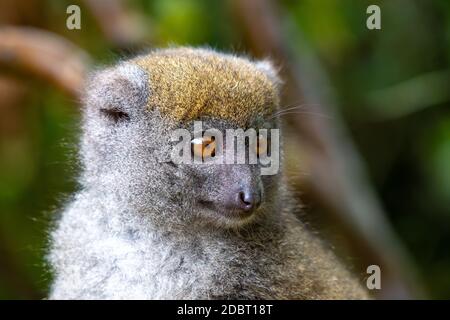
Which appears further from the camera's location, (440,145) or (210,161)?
(440,145)

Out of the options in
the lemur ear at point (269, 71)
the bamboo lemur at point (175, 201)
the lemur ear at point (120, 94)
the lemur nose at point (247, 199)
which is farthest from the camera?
the lemur ear at point (269, 71)

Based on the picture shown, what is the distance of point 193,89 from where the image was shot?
4.21 m

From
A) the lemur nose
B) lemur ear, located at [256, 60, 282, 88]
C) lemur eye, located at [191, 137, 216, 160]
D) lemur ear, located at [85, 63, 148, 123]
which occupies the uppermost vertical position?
lemur ear, located at [256, 60, 282, 88]

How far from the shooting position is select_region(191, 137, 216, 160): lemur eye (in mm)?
4055

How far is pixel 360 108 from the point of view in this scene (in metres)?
9.38

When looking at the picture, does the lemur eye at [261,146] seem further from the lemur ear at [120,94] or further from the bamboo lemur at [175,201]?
the lemur ear at [120,94]

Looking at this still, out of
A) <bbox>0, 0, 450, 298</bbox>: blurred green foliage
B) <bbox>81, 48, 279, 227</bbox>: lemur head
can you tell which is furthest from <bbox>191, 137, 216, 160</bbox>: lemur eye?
<bbox>0, 0, 450, 298</bbox>: blurred green foliage

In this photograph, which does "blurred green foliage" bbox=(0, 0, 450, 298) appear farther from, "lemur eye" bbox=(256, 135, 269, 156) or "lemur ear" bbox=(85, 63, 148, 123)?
"lemur eye" bbox=(256, 135, 269, 156)

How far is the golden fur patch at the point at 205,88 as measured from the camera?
13.6ft

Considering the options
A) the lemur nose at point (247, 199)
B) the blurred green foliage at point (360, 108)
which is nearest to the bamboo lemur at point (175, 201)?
the lemur nose at point (247, 199)
